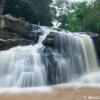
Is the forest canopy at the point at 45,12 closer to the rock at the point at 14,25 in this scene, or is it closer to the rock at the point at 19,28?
the rock at the point at 19,28

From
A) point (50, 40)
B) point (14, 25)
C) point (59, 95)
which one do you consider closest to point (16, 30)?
point (14, 25)

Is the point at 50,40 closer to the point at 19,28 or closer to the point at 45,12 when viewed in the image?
the point at 19,28

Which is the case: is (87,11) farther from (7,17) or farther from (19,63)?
(19,63)

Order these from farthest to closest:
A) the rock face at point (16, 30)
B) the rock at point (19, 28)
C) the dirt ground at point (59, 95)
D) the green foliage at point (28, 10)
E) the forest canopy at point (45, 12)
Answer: the green foliage at point (28, 10) → the forest canopy at point (45, 12) → the rock at point (19, 28) → the rock face at point (16, 30) → the dirt ground at point (59, 95)

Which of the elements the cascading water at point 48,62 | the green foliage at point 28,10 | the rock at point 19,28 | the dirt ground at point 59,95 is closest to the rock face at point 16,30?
the rock at point 19,28

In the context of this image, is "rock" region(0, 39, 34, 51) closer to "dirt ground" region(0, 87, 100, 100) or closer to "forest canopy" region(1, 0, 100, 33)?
"dirt ground" region(0, 87, 100, 100)

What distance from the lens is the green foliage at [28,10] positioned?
21750mm

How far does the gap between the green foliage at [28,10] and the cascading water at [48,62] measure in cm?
748

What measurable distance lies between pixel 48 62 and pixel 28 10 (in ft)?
34.8

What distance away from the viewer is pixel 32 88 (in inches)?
405

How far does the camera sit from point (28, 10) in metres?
21.9

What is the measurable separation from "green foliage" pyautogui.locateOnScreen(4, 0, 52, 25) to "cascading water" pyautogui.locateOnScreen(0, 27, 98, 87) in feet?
24.6

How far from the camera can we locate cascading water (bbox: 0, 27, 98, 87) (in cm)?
1117

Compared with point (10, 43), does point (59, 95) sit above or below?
below
